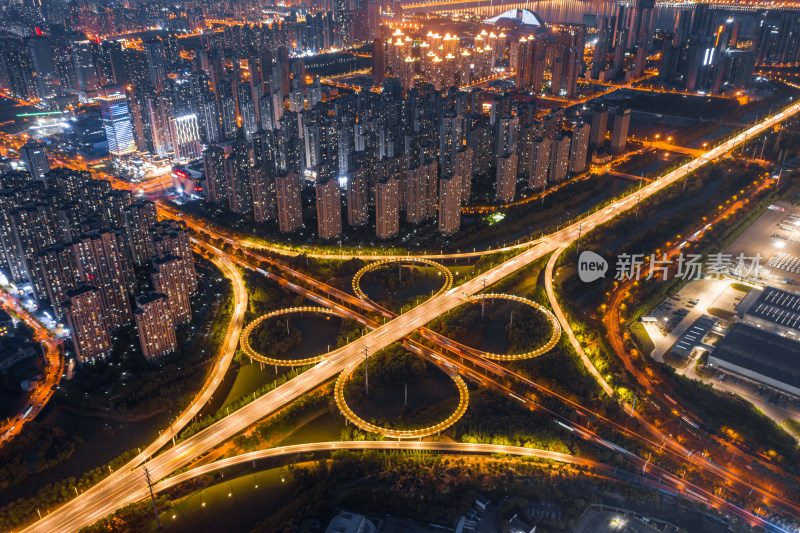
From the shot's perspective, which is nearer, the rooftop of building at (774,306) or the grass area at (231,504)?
the grass area at (231,504)

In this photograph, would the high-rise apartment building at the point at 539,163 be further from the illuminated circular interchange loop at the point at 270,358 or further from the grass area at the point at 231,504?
the grass area at the point at 231,504

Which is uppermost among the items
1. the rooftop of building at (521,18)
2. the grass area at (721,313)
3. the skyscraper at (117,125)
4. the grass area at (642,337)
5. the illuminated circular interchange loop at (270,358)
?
the rooftop of building at (521,18)

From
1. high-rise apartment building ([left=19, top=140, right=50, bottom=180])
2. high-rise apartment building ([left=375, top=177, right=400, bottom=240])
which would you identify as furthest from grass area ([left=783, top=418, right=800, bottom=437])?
high-rise apartment building ([left=19, top=140, right=50, bottom=180])

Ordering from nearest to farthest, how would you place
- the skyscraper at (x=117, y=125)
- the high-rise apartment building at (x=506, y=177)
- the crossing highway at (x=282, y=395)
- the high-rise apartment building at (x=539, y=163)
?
1. the crossing highway at (x=282, y=395)
2. the high-rise apartment building at (x=506, y=177)
3. the high-rise apartment building at (x=539, y=163)
4. the skyscraper at (x=117, y=125)

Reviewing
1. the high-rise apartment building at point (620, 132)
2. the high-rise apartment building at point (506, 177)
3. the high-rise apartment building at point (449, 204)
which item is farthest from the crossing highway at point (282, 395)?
the high-rise apartment building at point (620, 132)

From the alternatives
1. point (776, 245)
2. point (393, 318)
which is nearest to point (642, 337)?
point (393, 318)

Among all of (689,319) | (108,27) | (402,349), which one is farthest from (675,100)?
(108,27)
